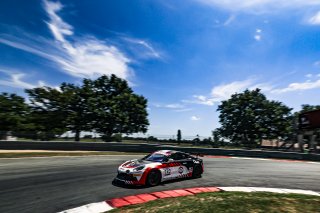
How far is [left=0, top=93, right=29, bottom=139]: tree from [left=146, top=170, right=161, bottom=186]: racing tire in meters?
28.2

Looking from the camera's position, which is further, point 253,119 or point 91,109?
point 253,119

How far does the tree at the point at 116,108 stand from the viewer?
3994cm

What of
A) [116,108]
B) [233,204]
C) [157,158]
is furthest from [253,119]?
[233,204]

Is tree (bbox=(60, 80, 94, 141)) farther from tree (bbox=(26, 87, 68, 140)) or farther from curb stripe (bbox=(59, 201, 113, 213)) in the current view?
curb stripe (bbox=(59, 201, 113, 213))

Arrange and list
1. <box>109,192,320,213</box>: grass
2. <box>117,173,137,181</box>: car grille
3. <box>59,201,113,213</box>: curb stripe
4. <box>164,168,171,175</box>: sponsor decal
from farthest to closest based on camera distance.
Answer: <box>164,168,171,175</box>: sponsor decal < <box>117,173,137,181</box>: car grille < <box>59,201,113,213</box>: curb stripe < <box>109,192,320,213</box>: grass

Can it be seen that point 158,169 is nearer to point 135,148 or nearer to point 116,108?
point 135,148

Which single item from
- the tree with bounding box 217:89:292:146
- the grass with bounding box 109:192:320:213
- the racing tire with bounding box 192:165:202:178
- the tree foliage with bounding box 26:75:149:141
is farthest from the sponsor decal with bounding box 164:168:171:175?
the tree with bounding box 217:89:292:146

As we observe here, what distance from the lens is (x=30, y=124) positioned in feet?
114

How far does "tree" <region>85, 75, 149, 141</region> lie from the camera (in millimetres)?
39938

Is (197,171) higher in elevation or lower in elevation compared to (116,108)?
lower

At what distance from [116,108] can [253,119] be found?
22064 mm

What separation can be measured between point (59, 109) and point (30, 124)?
4.58 m

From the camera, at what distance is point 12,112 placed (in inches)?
1357

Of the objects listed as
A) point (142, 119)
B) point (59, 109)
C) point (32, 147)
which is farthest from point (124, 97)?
point (32, 147)
